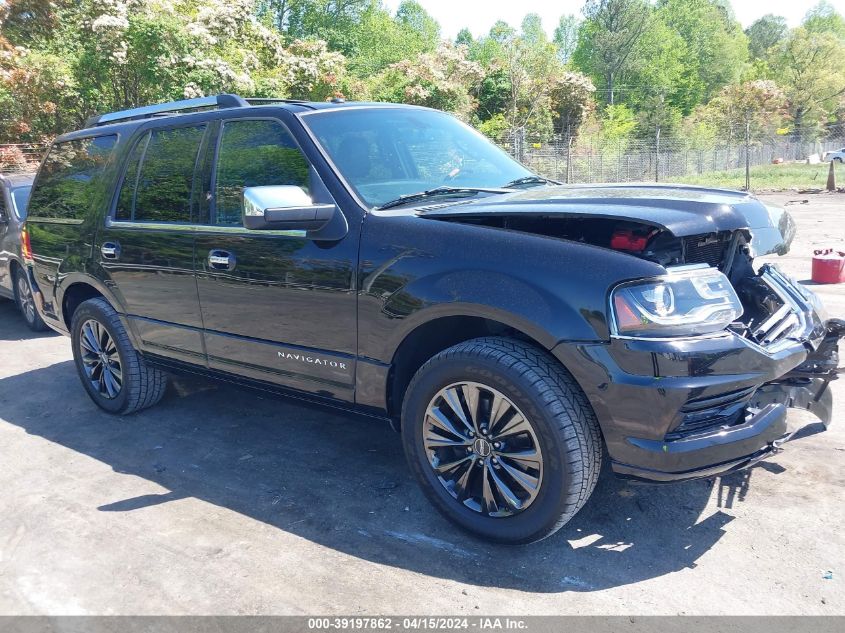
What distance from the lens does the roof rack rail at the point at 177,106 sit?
4.07m

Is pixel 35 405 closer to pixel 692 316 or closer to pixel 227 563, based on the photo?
pixel 227 563

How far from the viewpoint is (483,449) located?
118 inches

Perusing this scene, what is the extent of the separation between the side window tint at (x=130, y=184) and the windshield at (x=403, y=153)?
1.47 meters

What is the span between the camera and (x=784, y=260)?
9.72 m

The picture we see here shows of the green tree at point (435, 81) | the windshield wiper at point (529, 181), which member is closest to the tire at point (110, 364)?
the windshield wiper at point (529, 181)

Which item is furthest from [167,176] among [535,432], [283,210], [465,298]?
[535,432]

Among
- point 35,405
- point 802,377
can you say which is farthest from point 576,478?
point 35,405

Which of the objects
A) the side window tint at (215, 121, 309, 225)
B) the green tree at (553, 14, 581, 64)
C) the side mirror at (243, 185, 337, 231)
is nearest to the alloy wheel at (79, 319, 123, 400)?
the side window tint at (215, 121, 309, 225)

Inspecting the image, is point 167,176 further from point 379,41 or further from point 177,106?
point 379,41

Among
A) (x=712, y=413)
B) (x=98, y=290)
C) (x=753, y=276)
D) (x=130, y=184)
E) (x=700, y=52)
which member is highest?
(x=700, y=52)

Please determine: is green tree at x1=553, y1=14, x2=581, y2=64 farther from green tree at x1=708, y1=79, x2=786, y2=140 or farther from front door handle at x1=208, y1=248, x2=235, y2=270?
front door handle at x1=208, y1=248, x2=235, y2=270

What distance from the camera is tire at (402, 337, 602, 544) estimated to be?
107 inches

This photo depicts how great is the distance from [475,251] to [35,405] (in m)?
4.09

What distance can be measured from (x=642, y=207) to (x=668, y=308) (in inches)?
19.5
